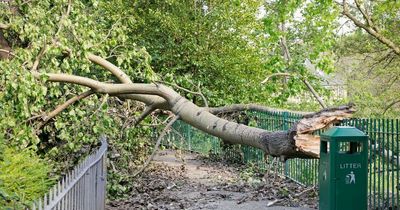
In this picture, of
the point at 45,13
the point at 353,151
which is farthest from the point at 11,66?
the point at 353,151

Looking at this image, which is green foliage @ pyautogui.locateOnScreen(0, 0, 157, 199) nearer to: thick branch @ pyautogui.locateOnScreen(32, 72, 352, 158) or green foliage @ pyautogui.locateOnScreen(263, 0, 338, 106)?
thick branch @ pyautogui.locateOnScreen(32, 72, 352, 158)

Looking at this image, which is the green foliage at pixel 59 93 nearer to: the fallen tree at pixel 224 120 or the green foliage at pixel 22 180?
the fallen tree at pixel 224 120

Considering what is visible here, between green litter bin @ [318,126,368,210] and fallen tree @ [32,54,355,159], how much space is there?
23 centimetres

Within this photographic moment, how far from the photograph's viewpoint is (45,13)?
32.1 ft

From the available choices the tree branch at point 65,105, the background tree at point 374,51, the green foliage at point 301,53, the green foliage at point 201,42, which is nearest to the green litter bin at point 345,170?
the green foliage at point 301,53

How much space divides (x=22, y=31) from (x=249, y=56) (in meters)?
12.3

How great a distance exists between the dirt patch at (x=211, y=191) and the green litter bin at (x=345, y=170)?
217cm

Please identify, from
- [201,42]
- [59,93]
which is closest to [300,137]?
[59,93]

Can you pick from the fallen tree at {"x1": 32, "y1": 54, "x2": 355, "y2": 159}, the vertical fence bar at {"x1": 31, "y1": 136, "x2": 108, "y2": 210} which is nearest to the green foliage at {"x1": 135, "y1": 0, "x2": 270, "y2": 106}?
the fallen tree at {"x1": 32, "y1": 54, "x2": 355, "y2": 159}

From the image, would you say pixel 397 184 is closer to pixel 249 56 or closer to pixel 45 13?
pixel 45 13

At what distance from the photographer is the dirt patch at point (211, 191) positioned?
847 centimetres

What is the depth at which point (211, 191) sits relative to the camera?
9.91 metres

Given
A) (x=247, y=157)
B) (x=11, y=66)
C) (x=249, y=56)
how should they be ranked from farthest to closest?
1. (x=249, y=56)
2. (x=247, y=157)
3. (x=11, y=66)

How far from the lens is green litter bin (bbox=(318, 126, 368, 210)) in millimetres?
5887
